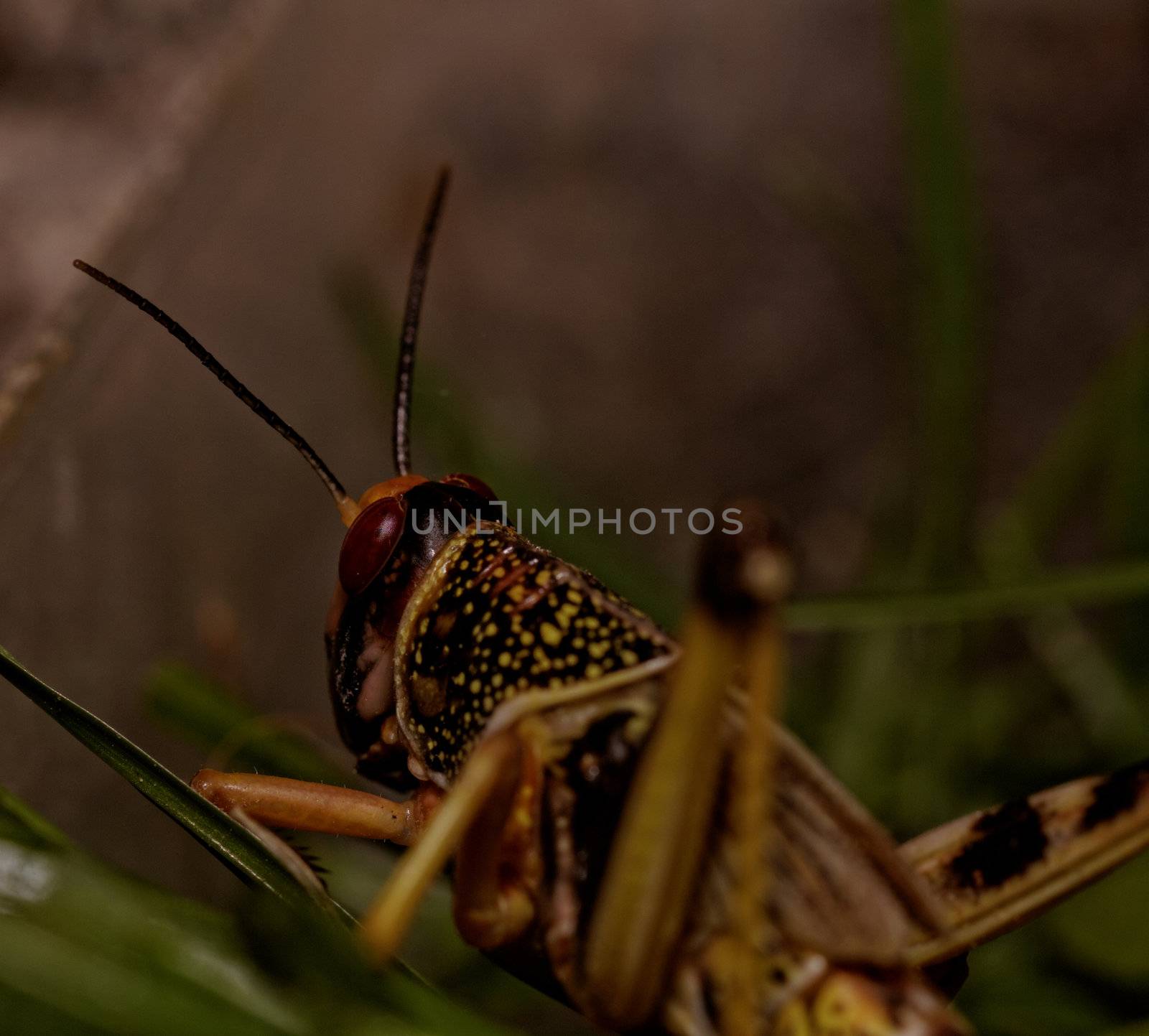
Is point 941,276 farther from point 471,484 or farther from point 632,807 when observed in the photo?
point 632,807

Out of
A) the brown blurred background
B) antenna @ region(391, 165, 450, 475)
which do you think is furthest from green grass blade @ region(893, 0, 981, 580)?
antenna @ region(391, 165, 450, 475)

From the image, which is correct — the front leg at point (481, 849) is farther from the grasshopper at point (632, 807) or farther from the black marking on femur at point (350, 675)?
the black marking on femur at point (350, 675)

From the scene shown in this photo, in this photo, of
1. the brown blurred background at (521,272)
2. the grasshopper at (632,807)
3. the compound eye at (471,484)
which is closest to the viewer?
the grasshopper at (632,807)

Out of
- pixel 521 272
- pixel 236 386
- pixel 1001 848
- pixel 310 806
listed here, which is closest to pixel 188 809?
pixel 310 806

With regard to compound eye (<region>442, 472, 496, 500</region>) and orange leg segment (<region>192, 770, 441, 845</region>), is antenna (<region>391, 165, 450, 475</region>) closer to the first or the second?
compound eye (<region>442, 472, 496, 500</region>)

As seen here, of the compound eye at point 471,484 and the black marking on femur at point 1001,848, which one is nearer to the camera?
the black marking on femur at point 1001,848

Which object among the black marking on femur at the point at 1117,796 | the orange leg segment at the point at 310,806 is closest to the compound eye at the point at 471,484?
the orange leg segment at the point at 310,806

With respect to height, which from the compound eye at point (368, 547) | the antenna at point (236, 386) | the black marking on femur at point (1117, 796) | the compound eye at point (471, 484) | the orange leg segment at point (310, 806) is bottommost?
the orange leg segment at point (310, 806)

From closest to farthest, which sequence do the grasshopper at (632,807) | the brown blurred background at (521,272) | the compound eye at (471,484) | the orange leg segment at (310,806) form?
the grasshopper at (632,807) < the orange leg segment at (310,806) < the compound eye at (471,484) < the brown blurred background at (521,272)
